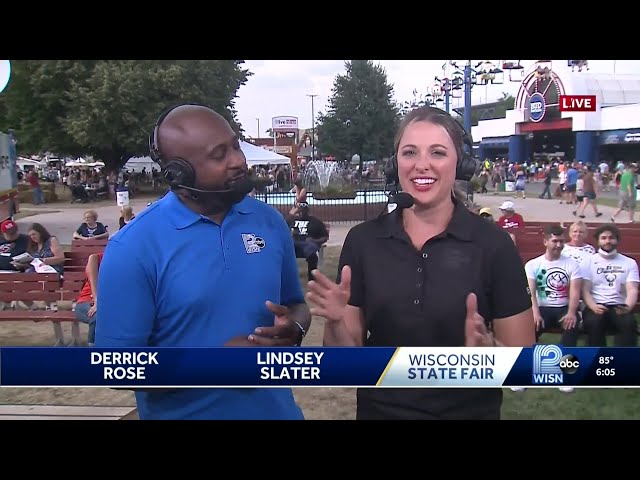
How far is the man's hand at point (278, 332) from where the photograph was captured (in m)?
2.45

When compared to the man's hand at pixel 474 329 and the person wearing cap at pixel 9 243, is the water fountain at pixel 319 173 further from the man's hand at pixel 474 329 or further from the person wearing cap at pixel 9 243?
the person wearing cap at pixel 9 243

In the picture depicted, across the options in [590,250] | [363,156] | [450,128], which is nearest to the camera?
[450,128]

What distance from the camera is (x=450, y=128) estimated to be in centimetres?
249

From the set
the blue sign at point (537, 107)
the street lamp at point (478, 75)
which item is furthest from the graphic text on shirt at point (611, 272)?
the street lamp at point (478, 75)

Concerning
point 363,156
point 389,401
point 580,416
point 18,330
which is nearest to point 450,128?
point 363,156

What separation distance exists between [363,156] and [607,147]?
1.12 metres

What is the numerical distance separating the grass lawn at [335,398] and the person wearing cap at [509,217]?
1.71 ft

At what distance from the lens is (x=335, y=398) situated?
9.14 feet

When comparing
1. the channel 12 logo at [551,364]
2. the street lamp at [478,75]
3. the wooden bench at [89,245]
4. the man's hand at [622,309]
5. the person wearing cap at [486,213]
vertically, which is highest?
the street lamp at [478,75]

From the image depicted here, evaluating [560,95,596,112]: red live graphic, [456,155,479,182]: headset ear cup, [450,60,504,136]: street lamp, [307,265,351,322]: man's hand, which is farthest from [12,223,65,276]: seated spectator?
[560,95,596,112]: red live graphic

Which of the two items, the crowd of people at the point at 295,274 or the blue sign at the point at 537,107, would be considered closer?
the crowd of people at the point at 295,274

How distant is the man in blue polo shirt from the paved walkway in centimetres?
22

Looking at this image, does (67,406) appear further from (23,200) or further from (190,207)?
(190,207)

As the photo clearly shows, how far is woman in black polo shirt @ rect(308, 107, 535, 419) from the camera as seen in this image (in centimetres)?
235
